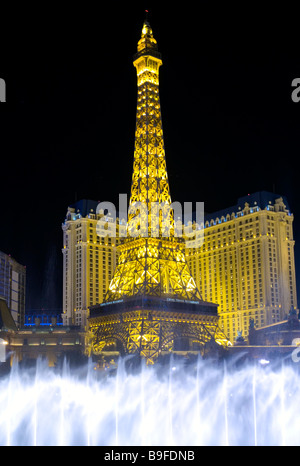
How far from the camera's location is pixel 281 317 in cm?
12644

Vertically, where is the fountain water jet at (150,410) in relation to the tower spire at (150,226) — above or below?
below

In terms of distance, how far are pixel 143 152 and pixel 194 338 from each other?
3133cm

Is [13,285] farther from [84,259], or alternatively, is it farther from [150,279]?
[150,279]

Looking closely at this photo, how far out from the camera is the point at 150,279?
3644 inches

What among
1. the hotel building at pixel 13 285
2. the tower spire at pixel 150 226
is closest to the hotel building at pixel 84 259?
the hotel building at pixel 13 285

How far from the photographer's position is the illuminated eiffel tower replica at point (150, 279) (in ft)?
292

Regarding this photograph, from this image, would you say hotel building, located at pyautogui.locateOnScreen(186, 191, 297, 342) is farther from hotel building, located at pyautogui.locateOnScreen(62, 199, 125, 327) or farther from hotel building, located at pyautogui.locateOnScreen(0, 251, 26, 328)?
hotel building, located at pyautogui.locateOnScreen(0, 251, 26, 328)

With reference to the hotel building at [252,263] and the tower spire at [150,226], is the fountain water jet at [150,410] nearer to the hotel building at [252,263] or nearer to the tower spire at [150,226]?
the tower spire at [150,226]

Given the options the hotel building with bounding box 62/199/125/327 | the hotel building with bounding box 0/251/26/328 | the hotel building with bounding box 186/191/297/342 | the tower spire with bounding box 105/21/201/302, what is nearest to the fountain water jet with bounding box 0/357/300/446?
the tower spire with bounding box 105/21/201/302

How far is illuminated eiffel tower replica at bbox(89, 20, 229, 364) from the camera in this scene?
3509 inches

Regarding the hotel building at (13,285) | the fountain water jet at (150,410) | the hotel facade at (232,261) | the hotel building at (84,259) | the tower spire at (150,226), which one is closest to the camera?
the fountain water jet at (150,410)

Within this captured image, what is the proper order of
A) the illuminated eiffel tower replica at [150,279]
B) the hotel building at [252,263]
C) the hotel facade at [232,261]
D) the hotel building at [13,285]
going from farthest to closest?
the hotel facade at [232,261], the hotel building at [252,263], the hotel building at [13,285], the illuminated eiffel tower replica at [150,279]

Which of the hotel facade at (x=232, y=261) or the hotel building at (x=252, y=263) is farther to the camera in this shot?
the hotel facade at (x=232, y=261)
